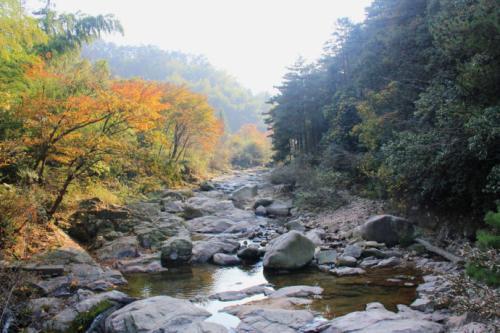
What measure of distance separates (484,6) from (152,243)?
1151 cm

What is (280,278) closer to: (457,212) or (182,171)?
(457,212)

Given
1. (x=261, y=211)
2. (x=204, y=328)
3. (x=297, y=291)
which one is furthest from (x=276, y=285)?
(x=261, y=211)

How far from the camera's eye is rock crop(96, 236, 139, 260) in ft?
39.3

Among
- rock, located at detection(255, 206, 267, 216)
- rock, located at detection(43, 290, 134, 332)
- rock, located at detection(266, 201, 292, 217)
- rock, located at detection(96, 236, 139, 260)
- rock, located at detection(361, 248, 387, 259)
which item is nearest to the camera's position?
rock, located at detection(43, 290, 134, 332)

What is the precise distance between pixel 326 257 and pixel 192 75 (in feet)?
363

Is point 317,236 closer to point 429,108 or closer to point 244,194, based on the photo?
point 429,108

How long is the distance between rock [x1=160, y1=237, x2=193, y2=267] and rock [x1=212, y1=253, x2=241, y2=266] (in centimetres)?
84

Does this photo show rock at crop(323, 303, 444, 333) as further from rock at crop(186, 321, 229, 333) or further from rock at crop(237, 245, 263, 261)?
rock at crop(237, 245, 263, 261)

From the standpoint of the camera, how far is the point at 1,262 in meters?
8.09

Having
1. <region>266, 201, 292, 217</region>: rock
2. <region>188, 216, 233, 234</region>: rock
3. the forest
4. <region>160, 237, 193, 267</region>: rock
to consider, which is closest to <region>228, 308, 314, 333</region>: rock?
<region>160, 237, 193, 267</region>: rock

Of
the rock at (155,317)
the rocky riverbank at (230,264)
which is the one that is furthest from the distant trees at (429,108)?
the rock at (155,317)

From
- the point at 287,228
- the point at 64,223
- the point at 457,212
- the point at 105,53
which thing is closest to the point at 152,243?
the point at 64,223

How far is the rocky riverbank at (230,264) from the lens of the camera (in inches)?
258

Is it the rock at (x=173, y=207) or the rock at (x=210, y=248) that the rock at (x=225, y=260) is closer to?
the rock at (x=210, y=248)
